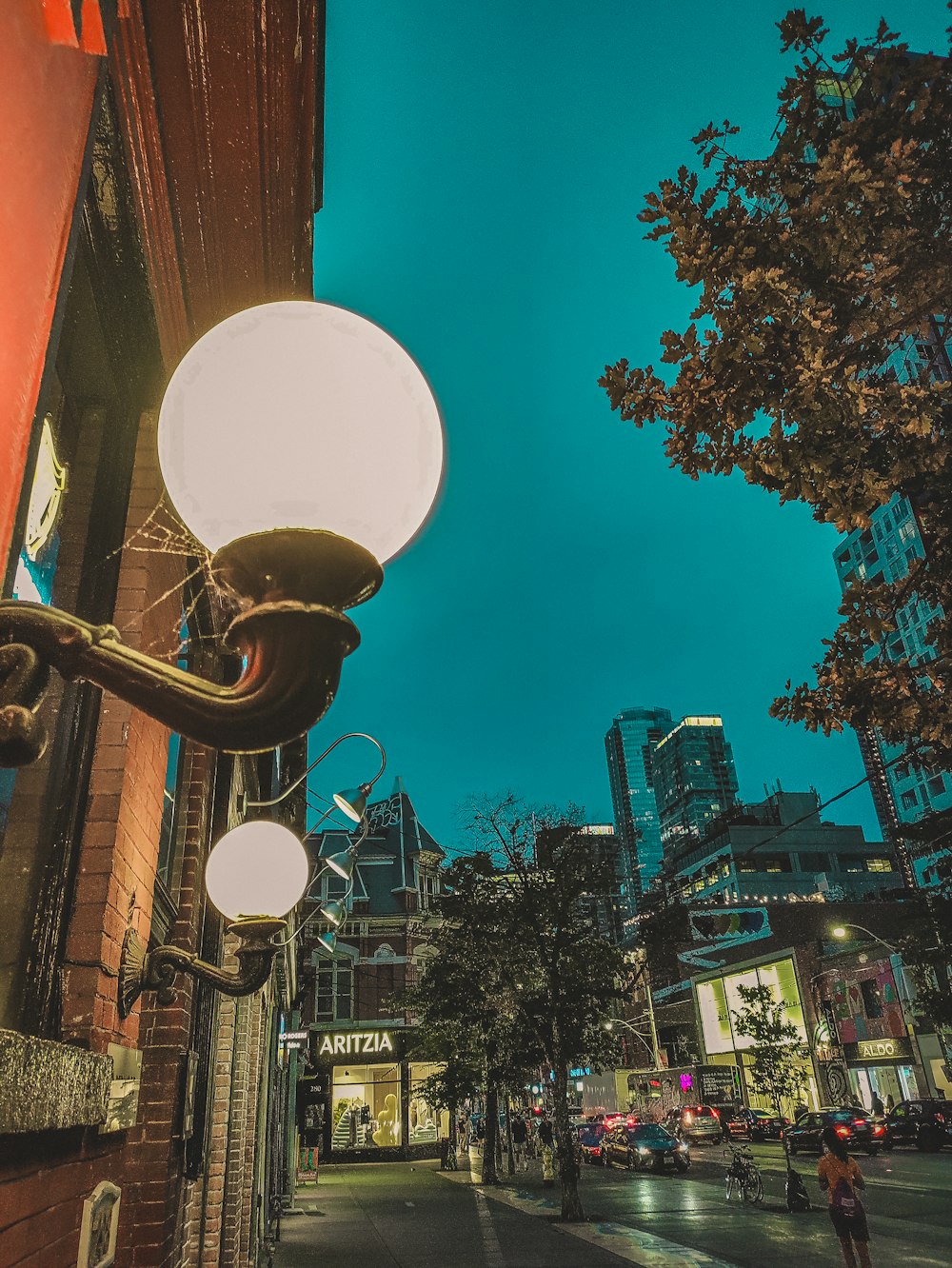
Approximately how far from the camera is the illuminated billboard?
46.3 m

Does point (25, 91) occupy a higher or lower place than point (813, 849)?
lower

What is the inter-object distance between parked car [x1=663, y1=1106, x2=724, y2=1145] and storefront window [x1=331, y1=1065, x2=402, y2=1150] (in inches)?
499

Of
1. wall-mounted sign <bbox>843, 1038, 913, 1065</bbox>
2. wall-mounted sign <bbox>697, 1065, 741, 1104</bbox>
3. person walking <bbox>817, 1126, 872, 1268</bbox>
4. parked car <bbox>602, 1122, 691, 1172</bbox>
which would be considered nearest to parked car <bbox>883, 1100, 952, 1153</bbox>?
parked car <bbox>602, 1122, 691, 1172</bbox>

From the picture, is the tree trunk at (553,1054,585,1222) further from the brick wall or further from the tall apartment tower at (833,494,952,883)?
the tall apartment tower at (833,494,952,883)

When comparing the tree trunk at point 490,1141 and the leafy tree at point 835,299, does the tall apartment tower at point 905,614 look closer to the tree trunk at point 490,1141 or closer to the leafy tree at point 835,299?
the tree trunk at point 490,1141

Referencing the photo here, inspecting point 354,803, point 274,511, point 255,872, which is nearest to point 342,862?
point 354,803

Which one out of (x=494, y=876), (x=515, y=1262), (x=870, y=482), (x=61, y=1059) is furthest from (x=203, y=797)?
(x=494, y=876)

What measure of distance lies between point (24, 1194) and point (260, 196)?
344 cm

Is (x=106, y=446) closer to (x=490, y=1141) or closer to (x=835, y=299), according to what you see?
(x=835, y=299)

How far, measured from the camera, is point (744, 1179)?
17.3m

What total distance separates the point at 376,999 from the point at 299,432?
4433cm

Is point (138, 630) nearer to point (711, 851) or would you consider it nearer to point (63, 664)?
point (63, 664)

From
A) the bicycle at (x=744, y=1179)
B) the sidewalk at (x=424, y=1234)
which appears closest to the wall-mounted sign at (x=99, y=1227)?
the sidewalk at (x=424, y=1234)

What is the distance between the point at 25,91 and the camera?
150 centimetres
